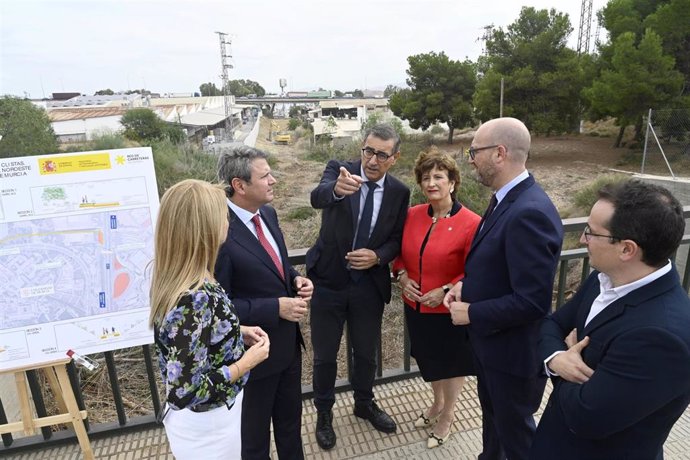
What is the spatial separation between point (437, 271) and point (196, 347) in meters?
1.37

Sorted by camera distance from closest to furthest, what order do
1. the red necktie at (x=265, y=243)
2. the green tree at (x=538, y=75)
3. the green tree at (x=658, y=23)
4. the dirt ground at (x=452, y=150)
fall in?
the red necktie at (x=265, y=243) < the dirt ground at (x=452, y=150) < the green tree at (x=658, y=23) < the green tree at (x=538, y=75)

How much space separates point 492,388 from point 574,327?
0.55 m

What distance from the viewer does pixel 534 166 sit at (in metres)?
20.0

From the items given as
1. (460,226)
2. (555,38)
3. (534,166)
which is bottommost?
(534,166)

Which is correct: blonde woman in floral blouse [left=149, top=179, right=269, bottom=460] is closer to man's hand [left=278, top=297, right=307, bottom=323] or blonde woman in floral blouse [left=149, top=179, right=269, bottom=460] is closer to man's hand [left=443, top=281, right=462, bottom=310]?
man's hand [left=278, top=297, right=307, bottom=323]

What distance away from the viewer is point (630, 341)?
1.22 m

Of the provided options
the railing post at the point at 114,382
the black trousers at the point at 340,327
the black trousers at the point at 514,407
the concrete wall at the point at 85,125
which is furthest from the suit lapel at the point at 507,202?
the concrete wall at the point at 85,125

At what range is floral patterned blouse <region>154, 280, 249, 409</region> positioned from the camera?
4.78ft

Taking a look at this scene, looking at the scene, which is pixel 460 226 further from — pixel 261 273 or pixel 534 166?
pixel 534 166

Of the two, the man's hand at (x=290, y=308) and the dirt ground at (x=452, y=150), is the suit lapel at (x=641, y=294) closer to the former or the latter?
the man's hand at (x=290, y=308)

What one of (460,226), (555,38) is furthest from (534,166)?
(460,226)

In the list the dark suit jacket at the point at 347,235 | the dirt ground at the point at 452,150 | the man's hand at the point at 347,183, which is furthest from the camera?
the dirt ground at the point at 452,150

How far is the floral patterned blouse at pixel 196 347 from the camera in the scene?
1.46 m

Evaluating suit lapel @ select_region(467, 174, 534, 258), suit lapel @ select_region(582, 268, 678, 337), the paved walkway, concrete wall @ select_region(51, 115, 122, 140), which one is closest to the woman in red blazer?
the paved walkway
